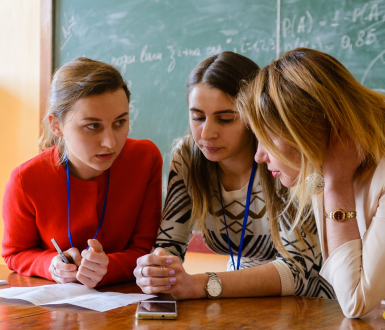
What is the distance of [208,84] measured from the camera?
1.40m

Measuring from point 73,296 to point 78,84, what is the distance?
631mm

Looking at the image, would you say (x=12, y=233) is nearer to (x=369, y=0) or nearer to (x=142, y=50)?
(x=142, y=50)

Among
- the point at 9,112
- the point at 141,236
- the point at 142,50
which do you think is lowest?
the point at 141,236

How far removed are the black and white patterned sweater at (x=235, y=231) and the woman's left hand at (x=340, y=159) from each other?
0.27 m

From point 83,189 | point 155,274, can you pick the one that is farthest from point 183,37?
point 155,274

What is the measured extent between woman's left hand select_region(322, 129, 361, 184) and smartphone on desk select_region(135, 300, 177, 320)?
49cm

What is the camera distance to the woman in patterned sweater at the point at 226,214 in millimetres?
1194

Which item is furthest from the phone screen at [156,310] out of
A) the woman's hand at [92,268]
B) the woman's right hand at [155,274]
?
the woman's hand at [92,268]

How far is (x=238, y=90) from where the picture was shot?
1370 millimetres

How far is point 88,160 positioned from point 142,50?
1421 millimetres

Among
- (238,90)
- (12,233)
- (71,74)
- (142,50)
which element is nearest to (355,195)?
(238,90)

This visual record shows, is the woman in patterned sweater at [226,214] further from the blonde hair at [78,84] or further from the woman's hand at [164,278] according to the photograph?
the blonde hair at [78,84]

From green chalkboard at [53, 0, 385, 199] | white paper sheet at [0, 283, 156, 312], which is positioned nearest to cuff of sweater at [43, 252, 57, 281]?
white paper sheet at [0, 283, 156, 312]

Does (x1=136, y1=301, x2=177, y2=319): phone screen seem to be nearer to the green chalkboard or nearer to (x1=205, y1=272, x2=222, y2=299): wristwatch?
(x1=205, y1=272, x2=222, y2=299): wristwatch
